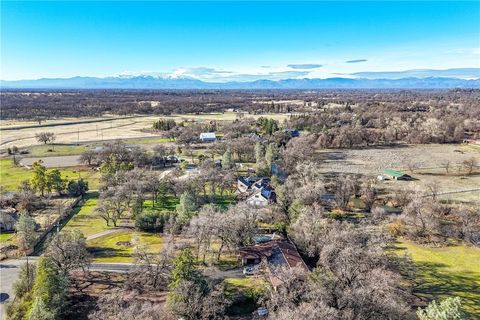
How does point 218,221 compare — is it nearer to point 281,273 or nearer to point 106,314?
point 281,273

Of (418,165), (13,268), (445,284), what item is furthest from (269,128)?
(13,268)

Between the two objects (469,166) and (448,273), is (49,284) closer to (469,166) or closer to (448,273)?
(448,273)

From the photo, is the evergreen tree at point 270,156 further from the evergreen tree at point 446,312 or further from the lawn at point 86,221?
the evergreen tree at point 446,312

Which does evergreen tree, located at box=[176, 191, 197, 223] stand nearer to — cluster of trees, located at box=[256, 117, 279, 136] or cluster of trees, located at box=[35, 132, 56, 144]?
cluster of trees, located at box=[256, 117, 279, 136]

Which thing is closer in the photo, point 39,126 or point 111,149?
point 111,149

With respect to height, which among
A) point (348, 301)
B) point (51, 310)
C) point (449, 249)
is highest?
point (348, 301)

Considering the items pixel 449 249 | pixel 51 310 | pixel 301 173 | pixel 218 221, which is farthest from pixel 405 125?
pixel 51 310

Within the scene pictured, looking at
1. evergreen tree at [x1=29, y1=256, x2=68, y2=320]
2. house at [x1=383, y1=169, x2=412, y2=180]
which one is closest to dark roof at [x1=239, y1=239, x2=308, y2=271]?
evergreen tree at [x1=29, y1=256, x2=68, y2=320]
